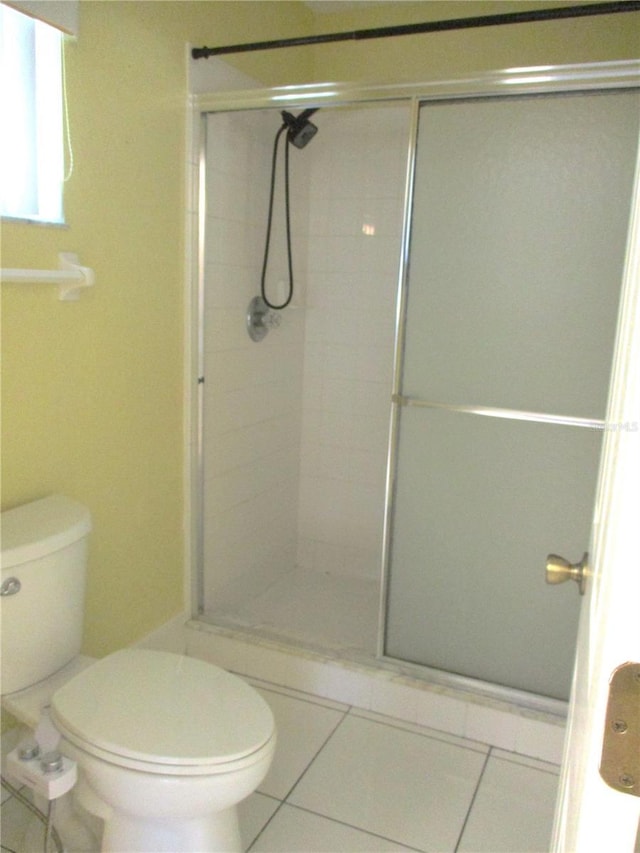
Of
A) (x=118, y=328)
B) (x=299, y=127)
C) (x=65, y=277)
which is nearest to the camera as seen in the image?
(x=65, y=277)

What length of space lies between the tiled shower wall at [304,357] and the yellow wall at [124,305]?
0.22 m

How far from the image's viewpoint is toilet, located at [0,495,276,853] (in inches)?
51.8

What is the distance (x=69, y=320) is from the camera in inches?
68.0

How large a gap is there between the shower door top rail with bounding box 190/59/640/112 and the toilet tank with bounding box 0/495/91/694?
1.27 m

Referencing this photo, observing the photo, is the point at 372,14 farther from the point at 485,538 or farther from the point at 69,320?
→ the point at 485,538

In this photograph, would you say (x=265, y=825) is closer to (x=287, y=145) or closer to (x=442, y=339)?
(x=442, y=339)

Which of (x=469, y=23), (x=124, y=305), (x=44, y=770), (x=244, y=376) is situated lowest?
(x=44, y=770)

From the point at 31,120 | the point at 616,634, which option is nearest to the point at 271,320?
the point at 31,120

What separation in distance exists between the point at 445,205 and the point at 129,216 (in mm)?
855

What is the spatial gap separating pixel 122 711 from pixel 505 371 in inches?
49.5

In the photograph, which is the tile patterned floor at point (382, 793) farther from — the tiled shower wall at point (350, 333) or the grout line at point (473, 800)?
the tiled shower wall at point (350, 333)

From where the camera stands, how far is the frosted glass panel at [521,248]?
174 cm

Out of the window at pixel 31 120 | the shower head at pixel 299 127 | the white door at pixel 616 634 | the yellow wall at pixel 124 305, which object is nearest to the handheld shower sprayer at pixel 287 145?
the shower head at pixel 299 127

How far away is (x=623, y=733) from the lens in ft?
1.67
